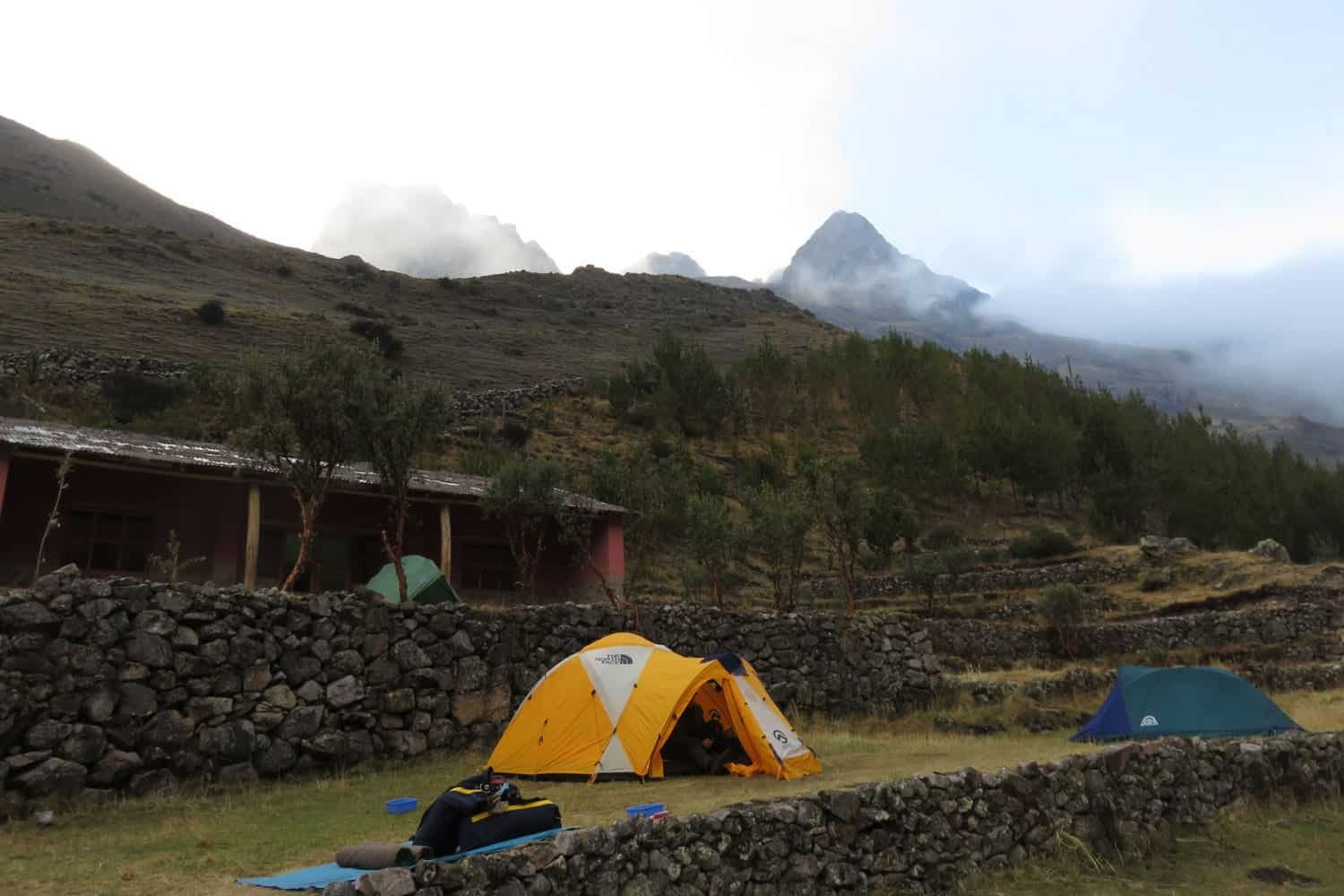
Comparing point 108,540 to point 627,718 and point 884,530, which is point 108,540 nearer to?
point 627,718

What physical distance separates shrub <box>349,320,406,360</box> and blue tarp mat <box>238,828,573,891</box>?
4785 centimetres

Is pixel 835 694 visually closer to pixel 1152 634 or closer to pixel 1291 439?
pixel 1152 634

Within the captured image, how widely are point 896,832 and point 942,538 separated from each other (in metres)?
31.8

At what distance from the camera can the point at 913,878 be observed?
265 inches

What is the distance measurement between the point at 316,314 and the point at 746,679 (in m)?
52.0

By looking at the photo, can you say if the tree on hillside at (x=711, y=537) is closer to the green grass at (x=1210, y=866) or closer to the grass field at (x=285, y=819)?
the grass field at (x=285, y=819)

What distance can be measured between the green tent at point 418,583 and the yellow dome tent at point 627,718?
5.93 meters

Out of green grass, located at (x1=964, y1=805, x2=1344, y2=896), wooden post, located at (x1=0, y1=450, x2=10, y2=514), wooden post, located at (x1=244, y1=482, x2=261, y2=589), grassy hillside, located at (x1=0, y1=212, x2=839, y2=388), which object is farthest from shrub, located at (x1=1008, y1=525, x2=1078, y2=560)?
wooden post, located at (x1=0, y1=450, x2=10, y2=514)

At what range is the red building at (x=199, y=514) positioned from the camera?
15.6 metres

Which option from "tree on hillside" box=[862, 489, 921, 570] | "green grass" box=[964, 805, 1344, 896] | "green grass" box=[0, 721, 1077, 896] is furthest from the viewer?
"tree on hillside" box=[862, 489, 921, 570]

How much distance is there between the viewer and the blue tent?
13234 mm

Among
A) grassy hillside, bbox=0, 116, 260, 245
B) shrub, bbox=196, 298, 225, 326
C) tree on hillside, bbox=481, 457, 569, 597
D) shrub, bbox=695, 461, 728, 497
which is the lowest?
tree on hillside, bbox=481, 457, 569, 597

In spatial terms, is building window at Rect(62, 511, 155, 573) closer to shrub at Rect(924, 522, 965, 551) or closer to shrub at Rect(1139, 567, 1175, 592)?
shrub at Rect(924, 522, 965, 551)

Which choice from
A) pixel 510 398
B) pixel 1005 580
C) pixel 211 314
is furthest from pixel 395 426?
pixel 211 314
